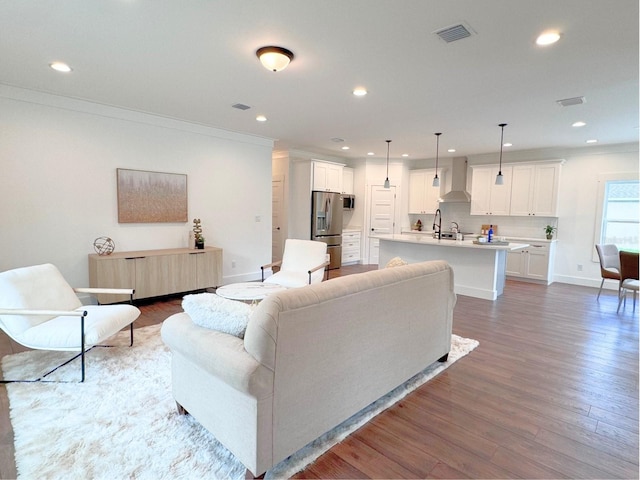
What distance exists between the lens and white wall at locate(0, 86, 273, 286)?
12.7 ft

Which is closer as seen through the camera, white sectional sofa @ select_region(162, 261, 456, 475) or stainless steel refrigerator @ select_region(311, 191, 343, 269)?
white sectional sofa @ select_region(162, 261, 456, 475)

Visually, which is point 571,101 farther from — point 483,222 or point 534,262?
point 483,222

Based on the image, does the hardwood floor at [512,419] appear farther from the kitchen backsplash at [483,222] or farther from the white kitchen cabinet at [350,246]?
the white kitchen cabinet at [350,246]

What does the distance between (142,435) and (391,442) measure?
57.7 inches

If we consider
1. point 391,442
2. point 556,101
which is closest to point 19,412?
point 391,442

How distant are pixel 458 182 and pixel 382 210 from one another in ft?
6.15

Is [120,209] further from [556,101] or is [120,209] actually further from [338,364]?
[556,101]

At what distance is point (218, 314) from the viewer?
1.84 meters

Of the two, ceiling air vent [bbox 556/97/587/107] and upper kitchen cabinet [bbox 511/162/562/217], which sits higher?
ceiling air vent [bbox 556/97/587/107]

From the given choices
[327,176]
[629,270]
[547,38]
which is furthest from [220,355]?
[327,176]

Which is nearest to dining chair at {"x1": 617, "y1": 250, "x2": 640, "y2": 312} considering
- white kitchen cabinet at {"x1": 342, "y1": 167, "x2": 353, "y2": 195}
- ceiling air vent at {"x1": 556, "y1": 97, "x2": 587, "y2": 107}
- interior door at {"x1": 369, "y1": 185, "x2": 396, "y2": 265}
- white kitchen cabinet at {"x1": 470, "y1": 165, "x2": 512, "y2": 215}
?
ceiling air vent at {"x1": 556, "y1": 97, "x2": 587, "y2": 107}

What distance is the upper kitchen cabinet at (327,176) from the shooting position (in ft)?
24.5

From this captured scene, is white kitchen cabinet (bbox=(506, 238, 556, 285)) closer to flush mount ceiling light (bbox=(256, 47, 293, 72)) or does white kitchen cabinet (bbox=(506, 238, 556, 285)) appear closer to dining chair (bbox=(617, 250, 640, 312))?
dining chair (bbox=(617, 250, 640, 312))

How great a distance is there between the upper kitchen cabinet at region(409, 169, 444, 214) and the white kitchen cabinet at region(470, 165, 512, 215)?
86cm
